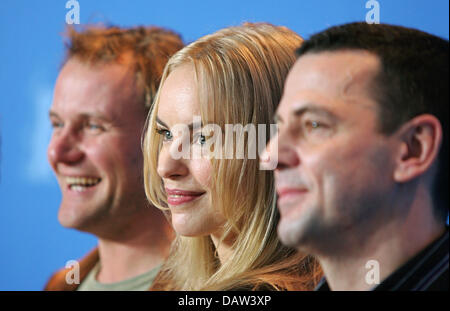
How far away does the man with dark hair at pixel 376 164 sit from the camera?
0.94 meters

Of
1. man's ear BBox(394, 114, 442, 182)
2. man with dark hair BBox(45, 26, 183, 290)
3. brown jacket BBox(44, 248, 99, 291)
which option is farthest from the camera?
brown jacket BBox(44, 248, 99, 291)

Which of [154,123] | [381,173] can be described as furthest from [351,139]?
Answer: [154,123]

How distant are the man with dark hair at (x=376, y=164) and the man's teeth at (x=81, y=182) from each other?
2.42 feet

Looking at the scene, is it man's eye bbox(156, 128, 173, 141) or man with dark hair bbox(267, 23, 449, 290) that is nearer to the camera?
man with dark hair bbox(267, 23, 449, 290)

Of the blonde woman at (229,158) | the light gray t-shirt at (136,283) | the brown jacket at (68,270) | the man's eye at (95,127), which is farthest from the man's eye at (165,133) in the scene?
the brown jacket at (68,270)

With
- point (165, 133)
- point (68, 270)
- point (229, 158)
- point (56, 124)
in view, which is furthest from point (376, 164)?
point (68, 270)

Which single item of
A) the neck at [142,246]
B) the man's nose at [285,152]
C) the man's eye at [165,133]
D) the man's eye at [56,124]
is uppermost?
the man's eye at [56,124]

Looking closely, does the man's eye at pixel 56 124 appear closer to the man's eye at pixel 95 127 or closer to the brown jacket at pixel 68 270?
the man's eye at pixel 95 127

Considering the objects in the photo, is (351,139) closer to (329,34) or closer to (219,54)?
(329,34)

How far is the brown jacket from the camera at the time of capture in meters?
1.74

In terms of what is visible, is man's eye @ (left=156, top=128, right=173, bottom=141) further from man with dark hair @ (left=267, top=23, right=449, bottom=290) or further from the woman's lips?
man with dark hair @ (left=267, top=23, right=449, bottom=290)

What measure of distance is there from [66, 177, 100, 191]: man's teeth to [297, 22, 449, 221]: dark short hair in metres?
0.80

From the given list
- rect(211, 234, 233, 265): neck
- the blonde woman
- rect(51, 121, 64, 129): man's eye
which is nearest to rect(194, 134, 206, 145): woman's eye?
the blonde woman

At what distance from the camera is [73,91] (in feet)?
5.27
